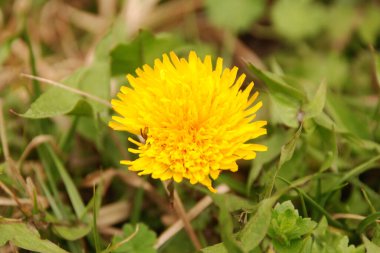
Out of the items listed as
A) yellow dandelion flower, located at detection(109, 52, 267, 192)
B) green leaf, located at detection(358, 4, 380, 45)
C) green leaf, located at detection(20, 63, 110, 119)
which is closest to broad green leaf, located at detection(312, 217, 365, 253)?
yellow dandelion flower, located at detection(109, 52, 267, 192)

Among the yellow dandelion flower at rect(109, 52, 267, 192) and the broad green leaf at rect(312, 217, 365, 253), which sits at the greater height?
the yellow dandelion flower at rect(109, 52, 267, 192)

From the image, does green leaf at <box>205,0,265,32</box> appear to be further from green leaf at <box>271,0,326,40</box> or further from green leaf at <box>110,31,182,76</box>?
green leaf at <box>110,31,182,76</box>

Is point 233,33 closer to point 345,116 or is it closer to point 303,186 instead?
point 345,116

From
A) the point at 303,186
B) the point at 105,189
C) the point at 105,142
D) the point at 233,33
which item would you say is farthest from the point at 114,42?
the point at 303,186

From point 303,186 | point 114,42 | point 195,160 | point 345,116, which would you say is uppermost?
point 114,42

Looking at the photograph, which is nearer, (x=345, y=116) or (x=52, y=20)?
(x=345, y=116)

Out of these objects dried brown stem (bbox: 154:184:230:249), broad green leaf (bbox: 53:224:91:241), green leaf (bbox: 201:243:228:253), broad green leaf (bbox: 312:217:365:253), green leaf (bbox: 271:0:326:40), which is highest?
green leaf (bbox: 271:0:326:40)

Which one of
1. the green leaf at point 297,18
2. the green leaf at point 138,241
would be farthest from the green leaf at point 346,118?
the green leaf at point 138,241
